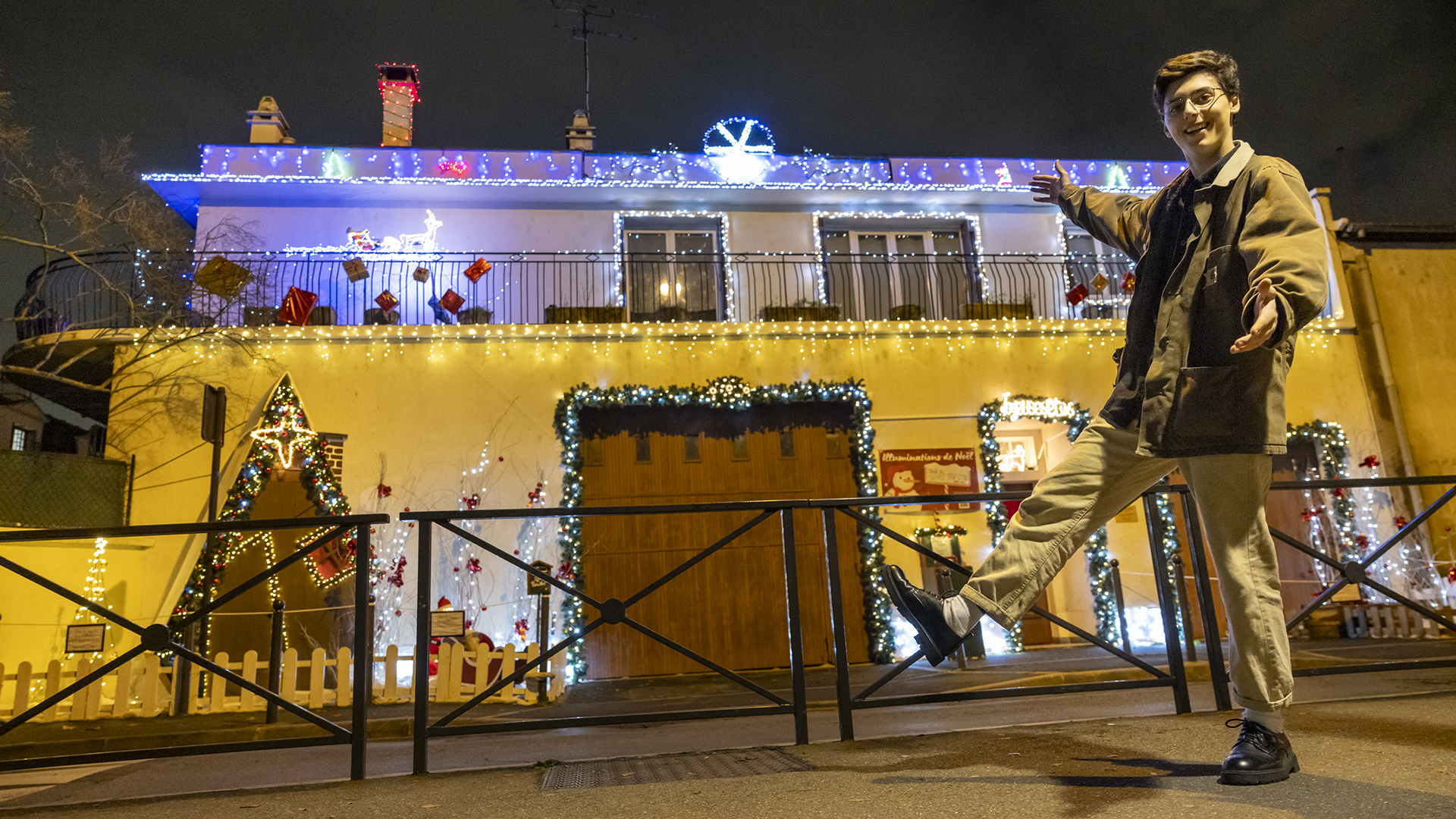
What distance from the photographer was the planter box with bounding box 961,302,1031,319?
11.8m

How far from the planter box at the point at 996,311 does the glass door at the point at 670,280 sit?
363 cm

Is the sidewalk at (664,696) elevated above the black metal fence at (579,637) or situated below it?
below

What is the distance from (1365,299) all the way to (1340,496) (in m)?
2.98

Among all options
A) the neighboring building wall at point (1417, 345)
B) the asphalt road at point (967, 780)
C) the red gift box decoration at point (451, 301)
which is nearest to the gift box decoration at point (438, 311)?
the red gift box decoration at point (451, 301)

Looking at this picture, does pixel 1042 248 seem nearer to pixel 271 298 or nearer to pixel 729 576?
pixel 729 576

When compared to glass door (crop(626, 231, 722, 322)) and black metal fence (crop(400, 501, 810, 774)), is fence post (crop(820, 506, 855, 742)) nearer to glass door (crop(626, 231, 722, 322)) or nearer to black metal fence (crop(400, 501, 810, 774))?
black metal fence (crop(400, 501, 810, 774))

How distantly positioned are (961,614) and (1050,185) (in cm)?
142

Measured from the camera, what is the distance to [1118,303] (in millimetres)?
12711

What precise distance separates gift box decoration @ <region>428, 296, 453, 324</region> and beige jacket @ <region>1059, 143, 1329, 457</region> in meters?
10.5

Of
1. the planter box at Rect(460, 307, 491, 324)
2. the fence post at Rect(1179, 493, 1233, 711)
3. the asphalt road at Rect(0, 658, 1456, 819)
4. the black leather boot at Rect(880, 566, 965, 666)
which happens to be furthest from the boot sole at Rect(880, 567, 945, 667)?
the planter box at Rect(460, 307, 491, 324)

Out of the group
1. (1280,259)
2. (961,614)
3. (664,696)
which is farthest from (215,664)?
(664,696)

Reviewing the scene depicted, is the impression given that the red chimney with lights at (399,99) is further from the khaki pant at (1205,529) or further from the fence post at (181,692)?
the khaki pant at (1205,529)

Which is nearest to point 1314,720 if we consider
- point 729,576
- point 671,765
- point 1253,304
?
point 1253,304

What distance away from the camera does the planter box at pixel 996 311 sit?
11805 millimetres
